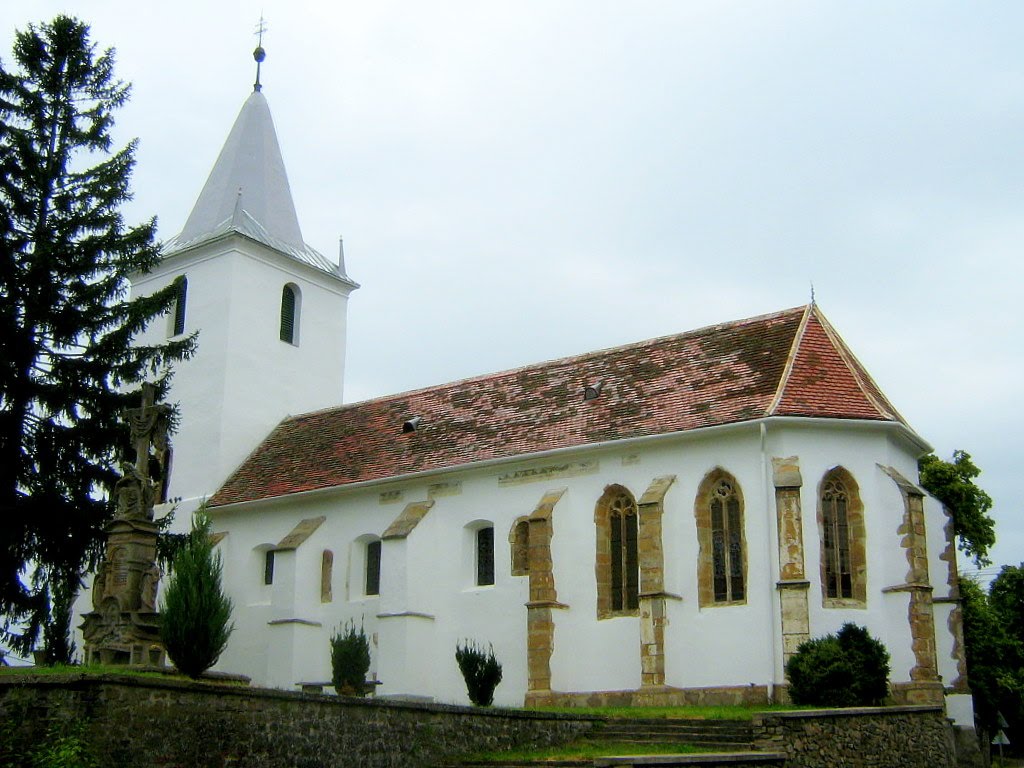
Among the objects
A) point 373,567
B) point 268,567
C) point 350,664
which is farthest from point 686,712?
point 268,567

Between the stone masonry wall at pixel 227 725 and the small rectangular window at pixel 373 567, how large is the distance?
11.0m

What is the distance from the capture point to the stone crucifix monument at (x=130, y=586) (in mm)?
19859

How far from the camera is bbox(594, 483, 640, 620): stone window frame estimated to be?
85.9 ft

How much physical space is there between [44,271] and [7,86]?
14.7 ft

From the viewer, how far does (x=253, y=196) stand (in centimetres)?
3925

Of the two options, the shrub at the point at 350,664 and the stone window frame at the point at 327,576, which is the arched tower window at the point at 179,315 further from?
the shrub at the point at 350,664

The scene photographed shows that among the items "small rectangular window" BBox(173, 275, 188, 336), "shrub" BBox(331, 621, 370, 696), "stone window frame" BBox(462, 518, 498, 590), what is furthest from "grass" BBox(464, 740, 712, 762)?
"small rectangular window" BBox(173, 275, 188, 336)

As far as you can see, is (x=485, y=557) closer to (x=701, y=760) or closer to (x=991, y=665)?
(x=701, y=760)

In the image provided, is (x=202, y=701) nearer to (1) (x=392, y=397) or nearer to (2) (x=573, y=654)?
(2) (x=573, y=654)

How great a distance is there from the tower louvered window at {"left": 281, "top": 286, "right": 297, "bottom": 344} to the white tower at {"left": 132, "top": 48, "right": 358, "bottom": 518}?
0.03 metres

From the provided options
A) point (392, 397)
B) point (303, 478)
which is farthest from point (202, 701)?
point (392, 397)

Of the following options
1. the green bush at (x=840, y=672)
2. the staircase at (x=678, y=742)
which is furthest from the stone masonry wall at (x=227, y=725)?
the green bush at (x=840, y=672)

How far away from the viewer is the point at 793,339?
87.8 feet

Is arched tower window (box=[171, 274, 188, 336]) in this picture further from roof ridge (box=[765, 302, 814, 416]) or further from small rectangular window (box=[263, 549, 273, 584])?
roof ridge (box=[765, 302, 814, 416])
